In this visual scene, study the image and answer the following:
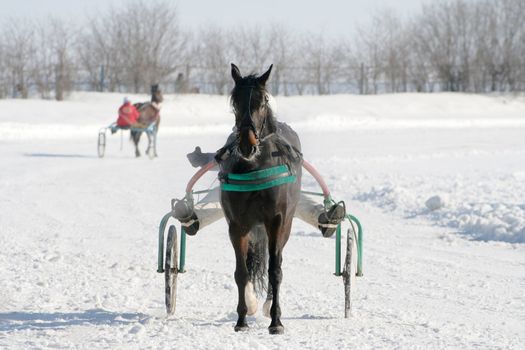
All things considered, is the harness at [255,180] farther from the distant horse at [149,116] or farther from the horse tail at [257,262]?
the distant horse at [149,116]

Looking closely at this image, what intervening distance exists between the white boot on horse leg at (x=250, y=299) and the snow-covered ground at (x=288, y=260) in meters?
0.16

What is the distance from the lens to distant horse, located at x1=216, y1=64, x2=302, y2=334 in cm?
571

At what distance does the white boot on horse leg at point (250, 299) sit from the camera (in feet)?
21.0

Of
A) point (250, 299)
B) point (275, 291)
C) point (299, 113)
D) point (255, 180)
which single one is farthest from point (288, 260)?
Answer: point (299, 113)

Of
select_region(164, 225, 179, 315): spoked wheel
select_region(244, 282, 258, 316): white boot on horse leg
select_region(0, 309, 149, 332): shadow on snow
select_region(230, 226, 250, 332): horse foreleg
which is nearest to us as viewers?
select_region(230, 226, 250, 332): horse foreleg

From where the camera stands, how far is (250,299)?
6.44 meters

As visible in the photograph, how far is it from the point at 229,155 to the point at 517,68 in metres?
44.4

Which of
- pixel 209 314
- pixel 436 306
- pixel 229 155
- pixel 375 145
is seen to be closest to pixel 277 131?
pixel 229 155

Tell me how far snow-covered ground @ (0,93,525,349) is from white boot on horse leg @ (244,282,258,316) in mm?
157

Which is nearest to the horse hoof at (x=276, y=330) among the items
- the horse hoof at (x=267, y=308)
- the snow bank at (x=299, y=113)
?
the horse hoof at (x=267, y=308)

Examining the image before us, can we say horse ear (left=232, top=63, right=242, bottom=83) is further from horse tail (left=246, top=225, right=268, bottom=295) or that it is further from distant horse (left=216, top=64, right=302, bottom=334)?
horse tail (left=246, top=225, right=268, bottom=295)

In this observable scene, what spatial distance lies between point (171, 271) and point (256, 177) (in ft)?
4.21

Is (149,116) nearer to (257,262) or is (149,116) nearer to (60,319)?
(257,262)

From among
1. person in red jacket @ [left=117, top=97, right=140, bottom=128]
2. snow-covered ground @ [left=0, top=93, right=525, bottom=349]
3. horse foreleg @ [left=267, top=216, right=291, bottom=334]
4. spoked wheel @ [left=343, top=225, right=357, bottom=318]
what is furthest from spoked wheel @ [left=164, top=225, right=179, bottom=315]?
person in red jacket @ [left=117, top=97, right=140, bottom=128]
